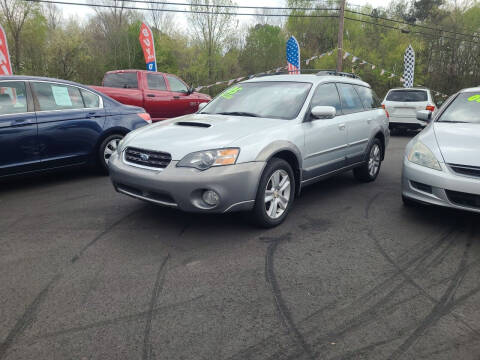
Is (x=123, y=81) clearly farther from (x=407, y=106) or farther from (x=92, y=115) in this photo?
(x=407, y=106)

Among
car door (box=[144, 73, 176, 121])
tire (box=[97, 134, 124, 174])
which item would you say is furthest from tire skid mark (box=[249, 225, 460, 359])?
car door (box=[144, 73, 176, 121])

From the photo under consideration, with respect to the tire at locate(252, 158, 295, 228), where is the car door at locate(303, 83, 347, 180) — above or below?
above

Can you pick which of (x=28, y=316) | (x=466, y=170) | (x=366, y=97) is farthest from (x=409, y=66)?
(x=28, y=316)

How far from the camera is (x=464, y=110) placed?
4.91 metres

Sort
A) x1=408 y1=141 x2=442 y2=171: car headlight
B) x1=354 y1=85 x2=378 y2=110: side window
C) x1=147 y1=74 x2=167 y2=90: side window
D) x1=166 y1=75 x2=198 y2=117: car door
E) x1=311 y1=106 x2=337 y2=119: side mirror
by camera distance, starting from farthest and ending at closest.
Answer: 1. x1=166 y1=75 x2=198 y2=117: car door
2. x1=147 y1=74 x2=167 y2=90: side window
3. x1=354 y1=85 x2=378 y2=110: side window
4. x1=311 y1=106 x2=337 y2=119: side mirror
5. x1=408 y1=141 x2=442 y2=171: car headlight

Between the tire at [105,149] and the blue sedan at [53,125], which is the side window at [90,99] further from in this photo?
the tire at [105,149]

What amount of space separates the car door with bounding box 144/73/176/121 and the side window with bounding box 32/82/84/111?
4248mm

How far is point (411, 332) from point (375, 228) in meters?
1.87

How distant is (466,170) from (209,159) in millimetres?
2465

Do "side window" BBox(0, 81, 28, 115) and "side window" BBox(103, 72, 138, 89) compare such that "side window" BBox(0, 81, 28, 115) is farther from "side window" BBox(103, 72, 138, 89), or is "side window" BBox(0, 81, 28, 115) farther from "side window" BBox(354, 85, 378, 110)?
"side window" BBox(103, 72, 138, 89)

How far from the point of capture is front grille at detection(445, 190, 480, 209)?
144 inches

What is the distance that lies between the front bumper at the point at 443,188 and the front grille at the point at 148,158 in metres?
2.56

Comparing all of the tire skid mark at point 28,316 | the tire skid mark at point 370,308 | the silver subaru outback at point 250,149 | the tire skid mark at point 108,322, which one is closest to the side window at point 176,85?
the silver subaru outback at point 250,149

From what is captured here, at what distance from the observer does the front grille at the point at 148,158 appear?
3.69 meters
